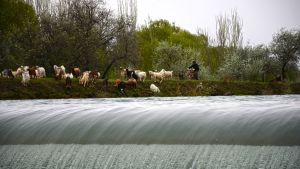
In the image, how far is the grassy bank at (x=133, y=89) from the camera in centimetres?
2883

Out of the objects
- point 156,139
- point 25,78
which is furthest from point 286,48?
point 156,139

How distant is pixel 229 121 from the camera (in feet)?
27.3

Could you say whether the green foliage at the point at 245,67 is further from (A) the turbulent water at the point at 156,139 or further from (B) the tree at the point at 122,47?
(A) the turbulent water at the point at 156,139

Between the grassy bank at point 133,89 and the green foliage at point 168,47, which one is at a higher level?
the green foliage at point 168,47

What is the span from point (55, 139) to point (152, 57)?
49573mm

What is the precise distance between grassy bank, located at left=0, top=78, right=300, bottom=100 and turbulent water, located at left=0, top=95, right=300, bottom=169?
19.2 meters

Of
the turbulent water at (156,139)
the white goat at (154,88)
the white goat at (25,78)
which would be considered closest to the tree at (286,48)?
the white goat at (154,88)

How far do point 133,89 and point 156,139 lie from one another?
23724mm

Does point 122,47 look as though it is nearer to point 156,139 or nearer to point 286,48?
point 286,48

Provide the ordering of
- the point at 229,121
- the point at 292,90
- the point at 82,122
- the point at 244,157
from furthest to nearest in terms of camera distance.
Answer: the point at 292,90
the point at 82,122
the point at 229,121
the point at 244,157

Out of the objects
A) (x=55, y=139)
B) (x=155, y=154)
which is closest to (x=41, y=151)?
(x=55, y=139)

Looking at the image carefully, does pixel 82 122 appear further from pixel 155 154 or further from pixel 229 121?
pixel 229 121

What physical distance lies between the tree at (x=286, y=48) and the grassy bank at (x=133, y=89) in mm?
15507

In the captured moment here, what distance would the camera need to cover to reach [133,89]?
105 ft
